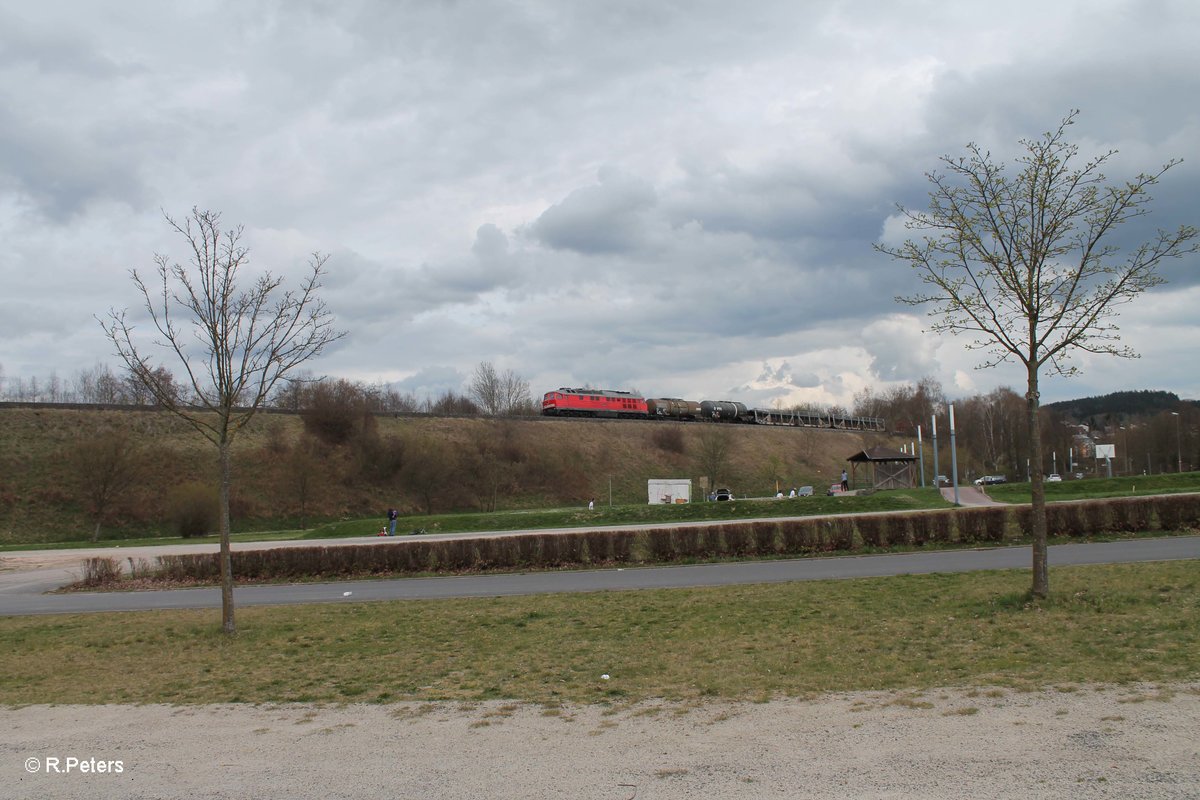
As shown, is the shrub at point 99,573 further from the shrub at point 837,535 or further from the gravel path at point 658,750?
the shrub at point 837,535

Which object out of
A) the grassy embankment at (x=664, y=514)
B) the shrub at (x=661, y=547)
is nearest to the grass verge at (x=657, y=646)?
the shrub at (x=661, y=547)

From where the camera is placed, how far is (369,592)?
1789 centimetres

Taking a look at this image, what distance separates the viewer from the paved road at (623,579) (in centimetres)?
1642

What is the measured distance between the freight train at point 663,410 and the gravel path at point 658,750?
69.4 m

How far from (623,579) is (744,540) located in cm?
485

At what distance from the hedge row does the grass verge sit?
6693mm

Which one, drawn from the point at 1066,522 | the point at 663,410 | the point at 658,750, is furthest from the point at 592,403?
the point at 658,750

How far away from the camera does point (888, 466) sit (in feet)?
197

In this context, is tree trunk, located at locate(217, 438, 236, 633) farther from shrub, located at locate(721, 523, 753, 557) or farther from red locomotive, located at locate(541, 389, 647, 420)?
red locomotive, located at locate(541, 389, 647, 420)

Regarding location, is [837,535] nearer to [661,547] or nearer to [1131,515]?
[661,547]

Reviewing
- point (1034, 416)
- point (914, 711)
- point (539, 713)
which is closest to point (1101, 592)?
point (1034, 416)

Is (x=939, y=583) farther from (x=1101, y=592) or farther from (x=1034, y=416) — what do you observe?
(x=1034, y=416)

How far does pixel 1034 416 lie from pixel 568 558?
12630mm

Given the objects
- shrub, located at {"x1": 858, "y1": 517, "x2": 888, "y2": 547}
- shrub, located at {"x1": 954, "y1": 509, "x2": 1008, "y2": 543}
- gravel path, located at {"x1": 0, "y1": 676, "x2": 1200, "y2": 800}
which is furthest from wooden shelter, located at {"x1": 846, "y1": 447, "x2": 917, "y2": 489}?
gravel path, located at {"x1": 0, "y1": 676, "x2": 1200, "y2": 800}
